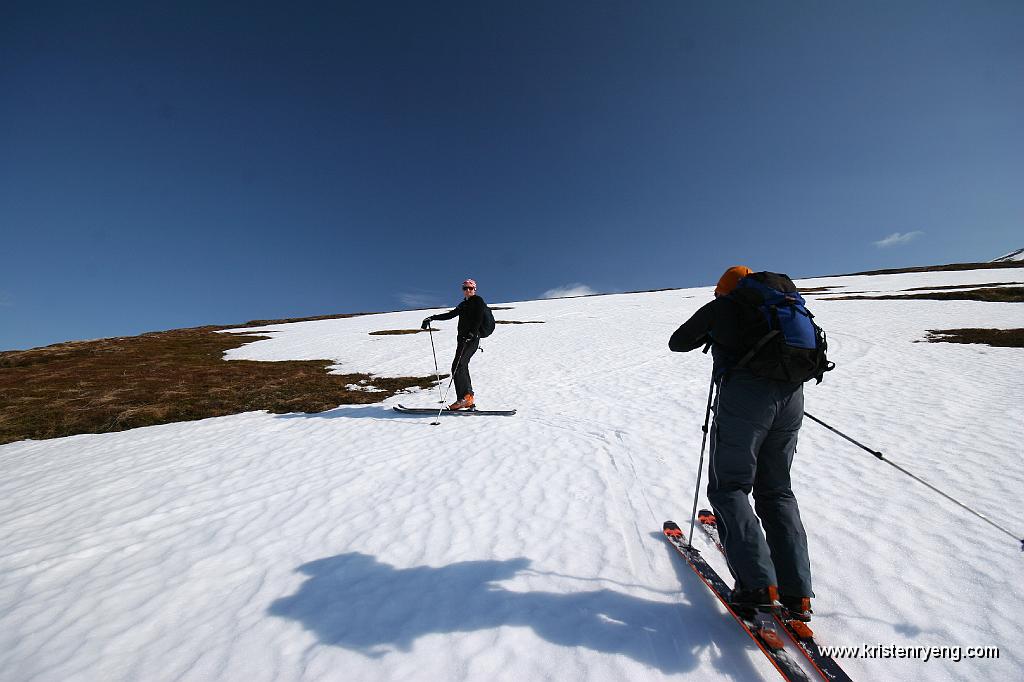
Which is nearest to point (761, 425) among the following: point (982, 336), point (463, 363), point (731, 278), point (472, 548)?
point (731, 278)

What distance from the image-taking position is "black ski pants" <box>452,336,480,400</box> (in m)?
10.8

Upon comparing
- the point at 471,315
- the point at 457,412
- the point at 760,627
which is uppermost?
the point at 471,315

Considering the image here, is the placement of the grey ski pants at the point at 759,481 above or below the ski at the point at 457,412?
above

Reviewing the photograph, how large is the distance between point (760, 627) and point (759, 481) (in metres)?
1.22

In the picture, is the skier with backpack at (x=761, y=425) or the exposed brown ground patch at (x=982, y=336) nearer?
the skier with backpack at (x=761, y=425)

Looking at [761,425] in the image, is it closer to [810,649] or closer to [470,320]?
[810,649]

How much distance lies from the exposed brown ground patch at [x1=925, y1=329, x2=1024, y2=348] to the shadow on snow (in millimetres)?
22053

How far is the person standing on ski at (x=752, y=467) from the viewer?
133 inches

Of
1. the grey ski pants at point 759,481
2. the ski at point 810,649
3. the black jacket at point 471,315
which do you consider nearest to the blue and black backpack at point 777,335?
the grey ski pants at point 759,481

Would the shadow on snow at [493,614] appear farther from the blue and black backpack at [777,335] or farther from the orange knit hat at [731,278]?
the orange knit hat at [731,278]

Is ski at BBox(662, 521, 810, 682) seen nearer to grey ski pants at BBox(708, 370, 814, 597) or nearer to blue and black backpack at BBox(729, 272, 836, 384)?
grey ski pants at BBox(708, 370, 814, 597)

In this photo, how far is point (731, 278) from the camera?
3787 millimetres

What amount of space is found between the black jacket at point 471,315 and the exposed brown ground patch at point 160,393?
586cm

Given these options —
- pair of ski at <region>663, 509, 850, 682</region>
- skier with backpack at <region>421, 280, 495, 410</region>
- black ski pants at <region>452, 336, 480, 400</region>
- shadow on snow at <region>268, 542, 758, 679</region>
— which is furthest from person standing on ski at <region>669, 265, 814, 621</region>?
black ski pants at <region>452, 336, 480, 400</region>
